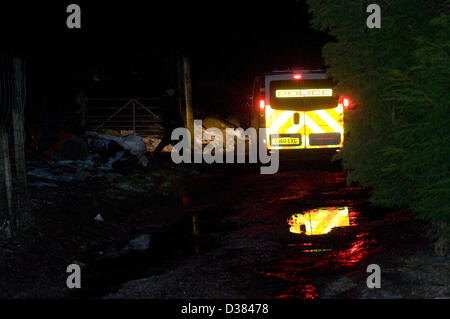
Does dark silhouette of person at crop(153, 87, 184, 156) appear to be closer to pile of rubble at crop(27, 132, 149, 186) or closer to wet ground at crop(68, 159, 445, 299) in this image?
pile of rubble at crop(27, 132, 149, 186)

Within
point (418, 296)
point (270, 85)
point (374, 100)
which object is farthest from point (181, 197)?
point (418, 296)

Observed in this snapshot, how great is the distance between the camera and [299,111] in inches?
512

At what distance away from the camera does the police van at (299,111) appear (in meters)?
12.9

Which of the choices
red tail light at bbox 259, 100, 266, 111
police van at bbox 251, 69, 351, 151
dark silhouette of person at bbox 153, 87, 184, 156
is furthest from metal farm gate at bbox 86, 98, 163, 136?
police van at bbox 251, 69, 351, 151

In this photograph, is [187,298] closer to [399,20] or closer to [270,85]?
[399,20]

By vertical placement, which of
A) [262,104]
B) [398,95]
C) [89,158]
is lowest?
[89,158]

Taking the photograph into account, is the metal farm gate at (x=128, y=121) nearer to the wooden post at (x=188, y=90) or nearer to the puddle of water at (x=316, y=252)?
the wooden post at (x=188, y=90)

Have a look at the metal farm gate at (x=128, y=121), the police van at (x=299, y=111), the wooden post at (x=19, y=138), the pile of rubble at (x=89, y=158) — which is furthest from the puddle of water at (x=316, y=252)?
the metal farm gate at (x=128, y=121)

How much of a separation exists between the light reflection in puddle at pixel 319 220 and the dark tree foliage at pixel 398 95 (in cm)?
78

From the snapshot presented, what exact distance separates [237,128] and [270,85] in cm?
1411

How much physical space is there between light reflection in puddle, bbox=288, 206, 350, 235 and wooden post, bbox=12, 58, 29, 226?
3449 mm

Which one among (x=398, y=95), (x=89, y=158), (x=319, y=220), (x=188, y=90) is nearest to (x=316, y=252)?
(x=319, y=220)

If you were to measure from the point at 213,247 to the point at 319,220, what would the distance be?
1944mm

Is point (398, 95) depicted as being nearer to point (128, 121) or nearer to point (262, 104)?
point (262, 104)
